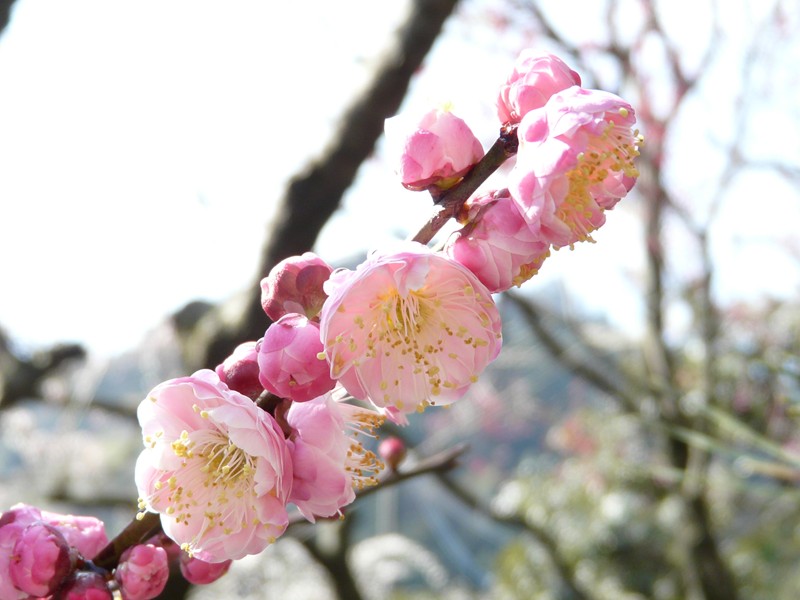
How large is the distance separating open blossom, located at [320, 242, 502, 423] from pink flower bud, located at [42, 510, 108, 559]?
234 mm

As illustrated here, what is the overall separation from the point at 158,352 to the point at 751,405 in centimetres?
322

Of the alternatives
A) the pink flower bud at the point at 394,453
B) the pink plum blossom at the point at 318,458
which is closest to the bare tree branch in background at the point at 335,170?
the pink flower bud at the point at 394,453

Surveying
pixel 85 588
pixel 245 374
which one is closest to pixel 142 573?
pixel 85 588

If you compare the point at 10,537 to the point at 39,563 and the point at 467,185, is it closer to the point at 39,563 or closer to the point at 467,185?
the point at 39,563

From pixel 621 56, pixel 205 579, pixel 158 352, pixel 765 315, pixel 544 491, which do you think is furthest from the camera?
pixel 765 315

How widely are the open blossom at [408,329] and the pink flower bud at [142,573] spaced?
6.7 inches

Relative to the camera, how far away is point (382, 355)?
512 mm

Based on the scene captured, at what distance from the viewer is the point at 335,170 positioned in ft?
4.74

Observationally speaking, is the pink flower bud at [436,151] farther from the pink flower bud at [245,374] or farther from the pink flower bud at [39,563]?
the pink flower bud at [39,563]

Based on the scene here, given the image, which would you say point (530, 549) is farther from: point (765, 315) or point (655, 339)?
point (765, 315)

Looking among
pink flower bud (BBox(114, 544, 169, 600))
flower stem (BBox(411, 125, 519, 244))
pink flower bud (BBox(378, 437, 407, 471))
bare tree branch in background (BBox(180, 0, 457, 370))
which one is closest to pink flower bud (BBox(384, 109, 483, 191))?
flower stem (BBox(411, 125, 519, 244))

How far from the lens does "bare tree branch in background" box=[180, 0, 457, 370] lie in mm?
1356

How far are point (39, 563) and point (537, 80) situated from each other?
46cm

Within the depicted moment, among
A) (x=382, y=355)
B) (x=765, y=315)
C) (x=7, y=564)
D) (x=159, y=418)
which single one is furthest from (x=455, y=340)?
(x=765, y=315)
